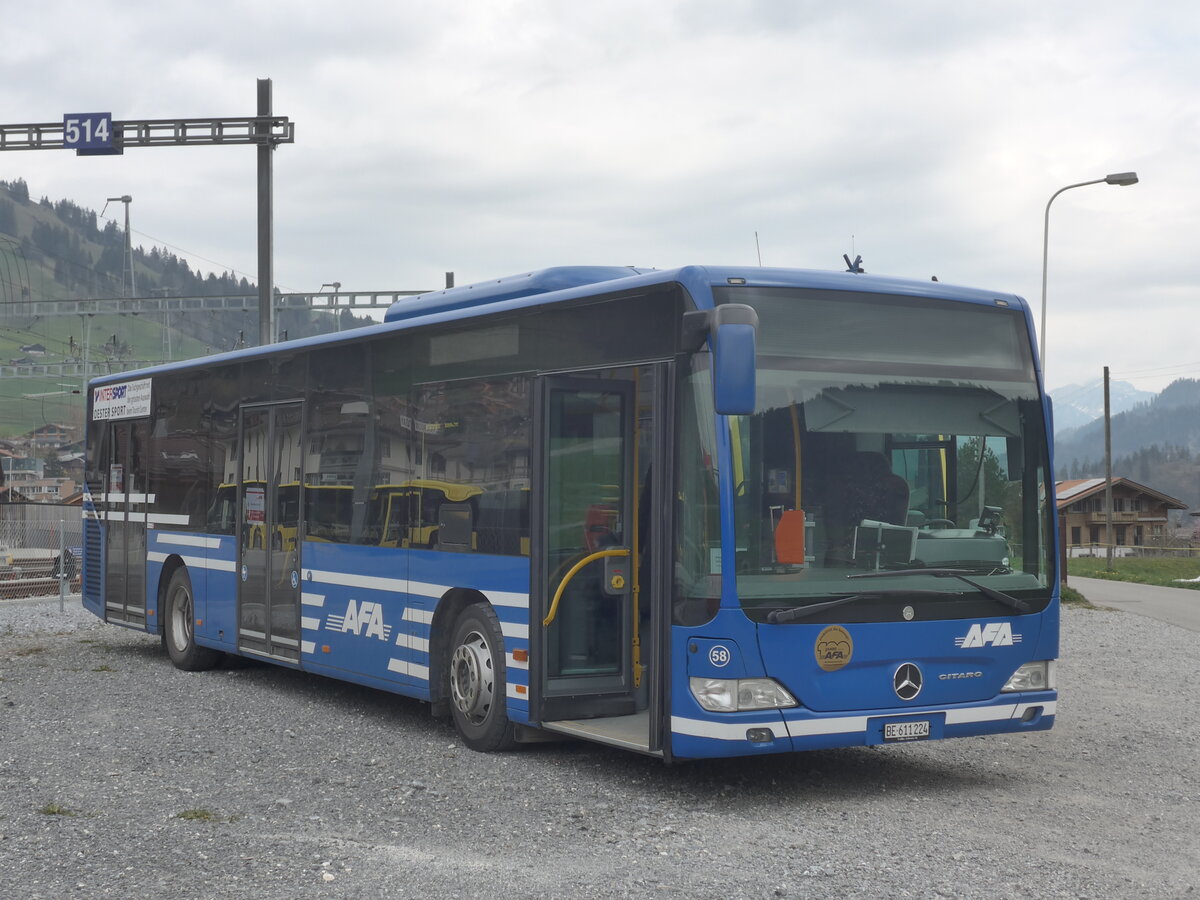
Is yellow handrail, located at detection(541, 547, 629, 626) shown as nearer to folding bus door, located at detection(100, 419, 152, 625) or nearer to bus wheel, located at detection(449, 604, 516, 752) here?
bus wheel, located at detection(449, 604, 516, 752)

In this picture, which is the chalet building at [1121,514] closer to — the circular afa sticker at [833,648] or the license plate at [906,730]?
the license plate at [906,730]

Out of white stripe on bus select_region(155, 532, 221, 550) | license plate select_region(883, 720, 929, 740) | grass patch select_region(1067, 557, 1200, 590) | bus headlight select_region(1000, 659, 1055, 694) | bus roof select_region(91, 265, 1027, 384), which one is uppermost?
bus roof select_region(91, 265, 1027, 384)

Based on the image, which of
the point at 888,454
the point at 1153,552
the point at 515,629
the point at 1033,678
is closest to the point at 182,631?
the point at 515,629

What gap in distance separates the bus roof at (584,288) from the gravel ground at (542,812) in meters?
2.88

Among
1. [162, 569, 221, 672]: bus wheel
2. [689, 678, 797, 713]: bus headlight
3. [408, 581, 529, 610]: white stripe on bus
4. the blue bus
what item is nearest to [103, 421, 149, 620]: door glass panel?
[162, 569, 221, 672]: bus wheel

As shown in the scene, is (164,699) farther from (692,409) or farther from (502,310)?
(692,409)

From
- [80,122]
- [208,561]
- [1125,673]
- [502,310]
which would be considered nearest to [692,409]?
[502,310]

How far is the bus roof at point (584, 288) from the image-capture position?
8.40 m

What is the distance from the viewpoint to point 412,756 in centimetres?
977

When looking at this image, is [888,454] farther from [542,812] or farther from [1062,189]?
[1062,189]

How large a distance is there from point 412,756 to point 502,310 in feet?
9.73

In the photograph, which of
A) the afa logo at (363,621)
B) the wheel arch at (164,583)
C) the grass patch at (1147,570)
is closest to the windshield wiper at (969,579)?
the afa logo at (363,621)

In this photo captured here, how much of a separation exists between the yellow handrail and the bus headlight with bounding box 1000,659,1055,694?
7.83ft

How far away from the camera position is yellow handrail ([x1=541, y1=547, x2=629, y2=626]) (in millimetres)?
9094
